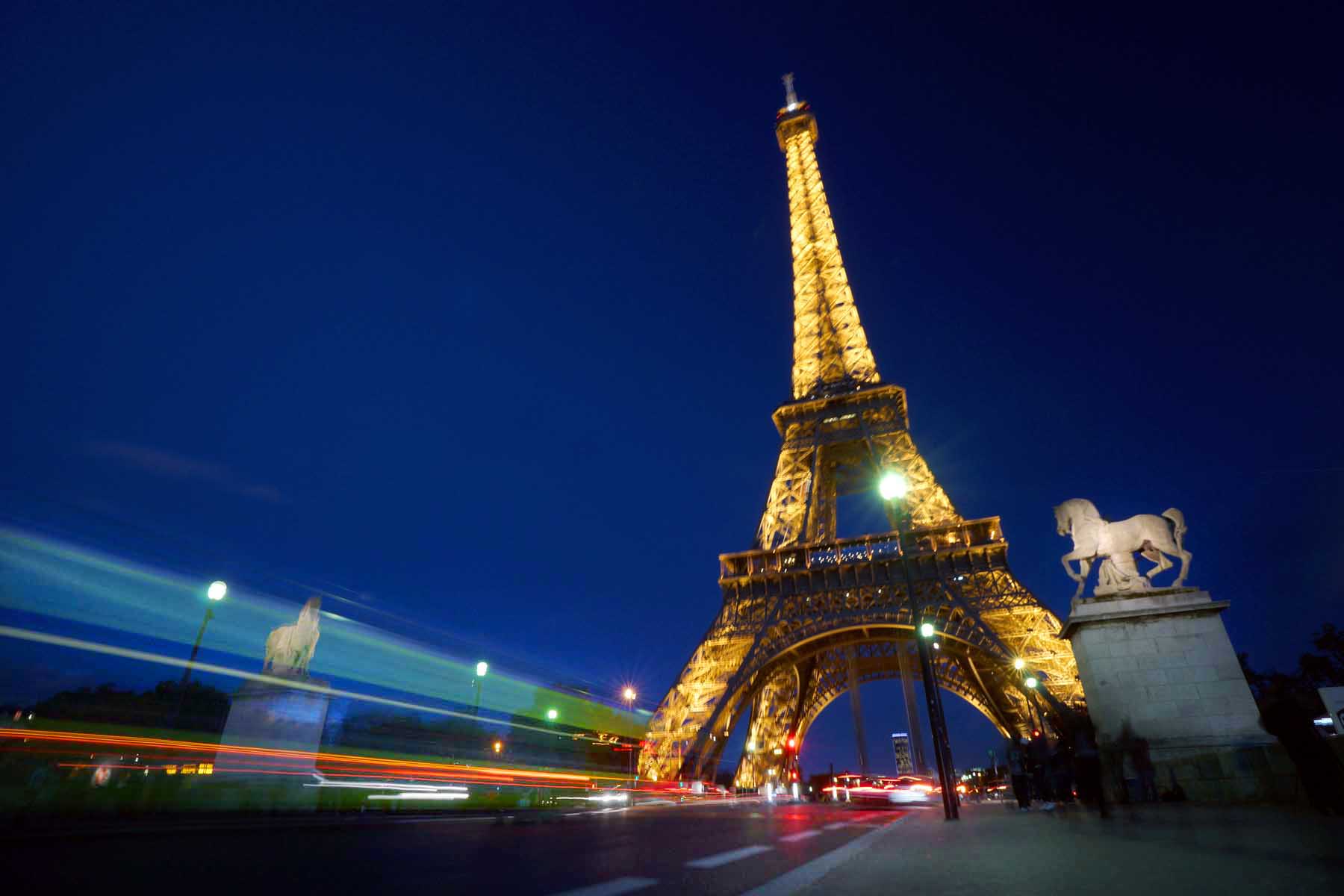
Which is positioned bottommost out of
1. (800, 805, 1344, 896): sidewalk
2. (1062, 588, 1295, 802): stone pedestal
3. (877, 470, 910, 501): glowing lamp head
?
(800, 805, 1344, 896): sidewalk

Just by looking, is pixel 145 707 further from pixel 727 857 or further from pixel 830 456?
pixel 830 456

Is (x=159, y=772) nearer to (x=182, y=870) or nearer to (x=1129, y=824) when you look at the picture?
(x=182, y=870)

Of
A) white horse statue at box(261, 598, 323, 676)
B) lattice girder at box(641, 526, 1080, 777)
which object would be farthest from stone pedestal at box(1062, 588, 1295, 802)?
white horse statue at box(261, 598, 323, 676)

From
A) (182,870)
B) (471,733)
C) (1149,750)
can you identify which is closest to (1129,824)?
(1149,750)

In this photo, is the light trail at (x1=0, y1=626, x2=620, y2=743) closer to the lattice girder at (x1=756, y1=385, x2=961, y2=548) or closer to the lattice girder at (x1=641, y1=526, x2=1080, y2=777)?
the lattice girder at (x1=641, y1=526, x2=1080, y2=777)

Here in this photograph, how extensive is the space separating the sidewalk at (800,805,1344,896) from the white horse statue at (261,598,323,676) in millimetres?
16039

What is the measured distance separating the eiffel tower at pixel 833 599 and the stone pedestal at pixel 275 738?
17871mm

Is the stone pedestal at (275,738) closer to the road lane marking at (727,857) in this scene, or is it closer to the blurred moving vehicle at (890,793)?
the road lane marking at (727,857)

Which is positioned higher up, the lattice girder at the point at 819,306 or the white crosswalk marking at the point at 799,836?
the lattice girder at the point at 819,306

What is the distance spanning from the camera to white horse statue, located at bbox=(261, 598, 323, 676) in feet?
58.4

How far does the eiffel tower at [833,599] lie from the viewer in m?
30.8

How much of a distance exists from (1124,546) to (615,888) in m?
14.2

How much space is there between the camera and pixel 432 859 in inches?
216

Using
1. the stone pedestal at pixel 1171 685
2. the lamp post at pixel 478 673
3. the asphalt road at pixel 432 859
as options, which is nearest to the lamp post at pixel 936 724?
the asphalt road at pixel 432 859
